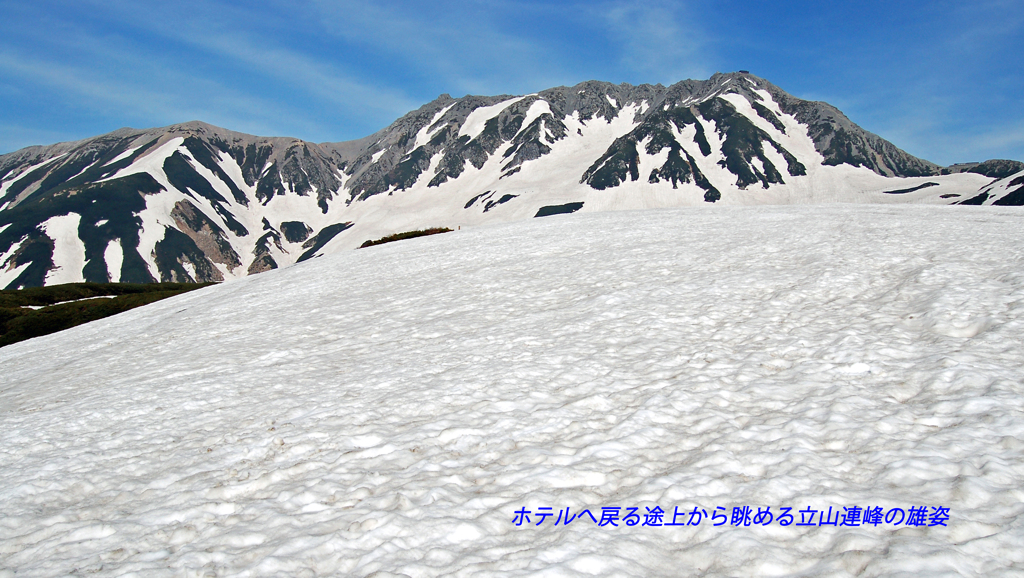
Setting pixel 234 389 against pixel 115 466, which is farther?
pixel 234 389

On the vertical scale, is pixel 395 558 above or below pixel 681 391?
below

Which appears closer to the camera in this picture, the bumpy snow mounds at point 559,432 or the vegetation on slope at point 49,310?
the bumpy snow mounds at point 559,432

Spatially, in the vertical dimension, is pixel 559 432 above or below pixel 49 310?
below

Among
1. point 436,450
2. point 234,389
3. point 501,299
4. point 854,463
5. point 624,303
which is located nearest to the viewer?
point 854,463

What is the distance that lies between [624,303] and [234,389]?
9028 millimetres

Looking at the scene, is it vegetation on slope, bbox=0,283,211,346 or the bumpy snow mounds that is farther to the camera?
vegetation on slope, bbox=0,283,211,346

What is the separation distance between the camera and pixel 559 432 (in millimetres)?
7551

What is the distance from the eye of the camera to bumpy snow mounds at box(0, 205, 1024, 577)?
17.0 ft

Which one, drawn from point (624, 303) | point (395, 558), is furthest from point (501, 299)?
point (395, 558)

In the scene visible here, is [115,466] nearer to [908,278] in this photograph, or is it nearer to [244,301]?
[244,301]

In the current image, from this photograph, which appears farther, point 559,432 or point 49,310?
point 49,310

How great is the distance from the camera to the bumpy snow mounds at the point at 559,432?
519cm

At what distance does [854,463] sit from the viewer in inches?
243

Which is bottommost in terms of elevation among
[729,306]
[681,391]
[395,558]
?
[395,558]
